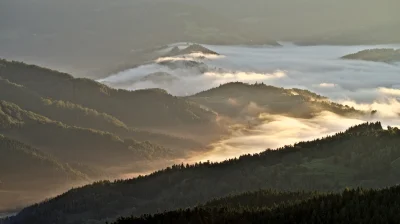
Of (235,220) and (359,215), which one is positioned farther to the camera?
(235,220)

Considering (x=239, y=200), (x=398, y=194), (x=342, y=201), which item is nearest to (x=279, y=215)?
(x=342, y=201)

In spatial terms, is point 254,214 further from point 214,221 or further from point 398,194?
point 398,194

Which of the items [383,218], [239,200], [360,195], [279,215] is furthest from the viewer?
[239,200]

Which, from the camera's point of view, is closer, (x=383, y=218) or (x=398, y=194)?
(x=383, y=218)

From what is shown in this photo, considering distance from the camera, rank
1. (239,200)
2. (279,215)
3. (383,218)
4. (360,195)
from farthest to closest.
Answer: (239,200), (360,195), (279,215), (383,218)

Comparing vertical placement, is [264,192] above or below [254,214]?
above

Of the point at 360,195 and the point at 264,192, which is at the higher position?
the point at 264,192

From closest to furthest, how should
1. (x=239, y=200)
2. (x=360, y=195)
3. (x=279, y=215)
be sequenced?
(x=279, y=215) < (x=360, y=195) < (x=239, y=200)

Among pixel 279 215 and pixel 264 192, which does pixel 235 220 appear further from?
pixel 264 192

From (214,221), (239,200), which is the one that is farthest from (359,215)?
(239,200)
